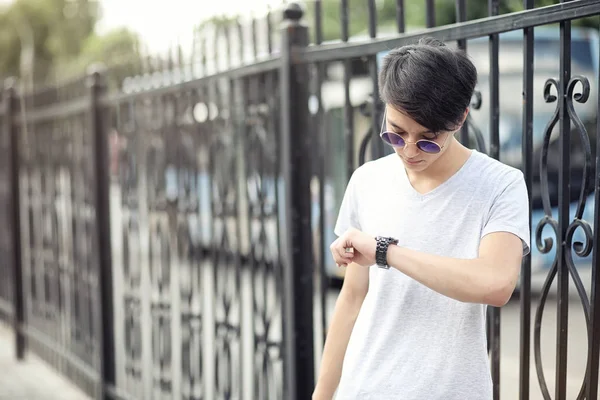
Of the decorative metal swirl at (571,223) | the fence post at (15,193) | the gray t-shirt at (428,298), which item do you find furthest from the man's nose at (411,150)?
the fence post at (15,193)

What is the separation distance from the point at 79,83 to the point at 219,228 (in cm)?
243

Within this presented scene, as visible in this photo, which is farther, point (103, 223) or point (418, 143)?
point (103, 223)

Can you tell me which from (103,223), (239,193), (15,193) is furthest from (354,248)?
(15,193)

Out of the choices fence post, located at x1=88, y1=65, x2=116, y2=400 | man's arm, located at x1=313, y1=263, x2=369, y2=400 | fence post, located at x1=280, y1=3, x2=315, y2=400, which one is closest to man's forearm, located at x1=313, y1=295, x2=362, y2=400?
man's arm, located at x1=313, y1=263, x2=369, y2=400

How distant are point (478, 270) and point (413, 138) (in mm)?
327

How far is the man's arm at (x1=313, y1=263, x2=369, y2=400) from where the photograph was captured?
2.13 m

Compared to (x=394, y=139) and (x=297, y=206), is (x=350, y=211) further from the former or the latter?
(x=297, y=206)

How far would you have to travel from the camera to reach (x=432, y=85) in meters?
1.69

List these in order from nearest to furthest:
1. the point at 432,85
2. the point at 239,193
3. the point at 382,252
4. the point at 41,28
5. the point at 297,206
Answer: the point at 432,85, the point at 382,252, the point at 297,206, the point at 239,193, the point at 41,28

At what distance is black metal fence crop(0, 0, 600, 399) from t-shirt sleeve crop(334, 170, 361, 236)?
20.2 inches

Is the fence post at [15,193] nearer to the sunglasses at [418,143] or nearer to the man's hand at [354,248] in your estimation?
the man's hand at [354,248]

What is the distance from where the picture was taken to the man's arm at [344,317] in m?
2.13

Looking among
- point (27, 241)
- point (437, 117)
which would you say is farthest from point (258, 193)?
point (27, 241)

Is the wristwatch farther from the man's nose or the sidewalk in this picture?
the sidewalk
